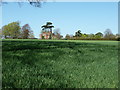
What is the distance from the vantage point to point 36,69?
13.7 feet

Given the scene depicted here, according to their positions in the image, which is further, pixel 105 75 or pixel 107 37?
pixel 107 37

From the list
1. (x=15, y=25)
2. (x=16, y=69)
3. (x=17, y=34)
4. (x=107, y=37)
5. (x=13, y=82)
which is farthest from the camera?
(x=107, y=37)

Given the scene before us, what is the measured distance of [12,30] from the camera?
1262 inches

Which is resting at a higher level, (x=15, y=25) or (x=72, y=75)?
(x=15, y=25)

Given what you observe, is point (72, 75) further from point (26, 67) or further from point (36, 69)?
point (26, 67)

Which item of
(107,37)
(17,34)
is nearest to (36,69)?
(17,34)

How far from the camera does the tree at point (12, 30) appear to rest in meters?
28.1

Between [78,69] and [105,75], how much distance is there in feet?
2.33

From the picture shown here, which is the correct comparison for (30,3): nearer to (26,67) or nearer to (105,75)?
(26,67)

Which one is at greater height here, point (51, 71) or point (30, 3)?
point (30, 3)

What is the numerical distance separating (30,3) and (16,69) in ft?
26.6

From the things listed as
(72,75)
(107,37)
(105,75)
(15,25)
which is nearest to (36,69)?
(72,75)

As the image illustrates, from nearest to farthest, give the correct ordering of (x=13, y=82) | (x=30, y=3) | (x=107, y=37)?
1. (x=13, y=82)
2. (x=30, y=3)
3. (x=107, y=37)

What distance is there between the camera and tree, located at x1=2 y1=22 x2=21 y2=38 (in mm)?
28119
